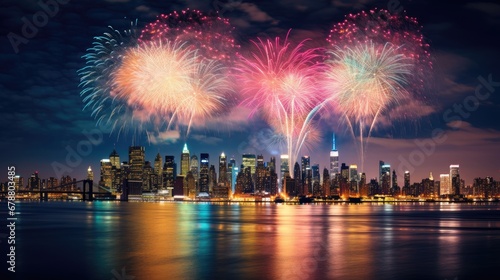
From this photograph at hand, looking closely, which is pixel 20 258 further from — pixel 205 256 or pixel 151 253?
pixel 205 256

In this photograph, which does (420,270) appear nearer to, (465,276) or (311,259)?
(465,276)

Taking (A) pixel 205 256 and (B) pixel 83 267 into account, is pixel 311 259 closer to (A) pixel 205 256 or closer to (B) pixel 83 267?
(A) pixel 205 256

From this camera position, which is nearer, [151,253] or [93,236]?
[151,253]

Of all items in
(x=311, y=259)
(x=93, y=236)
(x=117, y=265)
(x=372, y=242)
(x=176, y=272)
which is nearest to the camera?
(x=176, y=272)

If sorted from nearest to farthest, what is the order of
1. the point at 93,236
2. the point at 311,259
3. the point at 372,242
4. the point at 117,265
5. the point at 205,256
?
the point at 117,265
the point at 311,259
the point at 205,256
the point at 372,242
the point at 93,236

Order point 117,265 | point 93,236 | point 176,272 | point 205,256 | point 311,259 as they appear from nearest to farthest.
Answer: point 176,272, point 117,265, point 311,259, point 205,256, point 93,236

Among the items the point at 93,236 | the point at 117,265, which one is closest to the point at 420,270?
the point at 117,265

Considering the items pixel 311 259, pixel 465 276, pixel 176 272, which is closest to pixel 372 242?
pixel 311 259

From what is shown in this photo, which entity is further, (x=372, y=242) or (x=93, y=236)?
(x=93, y=236)

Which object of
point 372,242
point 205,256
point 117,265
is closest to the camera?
point 117,265
